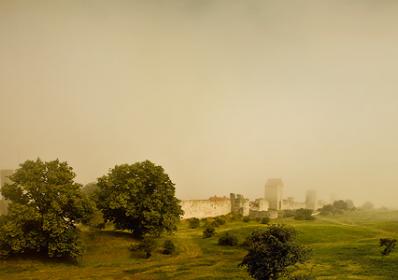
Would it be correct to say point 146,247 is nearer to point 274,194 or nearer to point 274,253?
point 274,253

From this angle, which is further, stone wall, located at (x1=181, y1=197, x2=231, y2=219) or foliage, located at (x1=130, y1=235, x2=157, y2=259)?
Result: stone wall, located at (x1=181, y1=197, x2=231, y2=219)

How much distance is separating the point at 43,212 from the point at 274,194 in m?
83.4

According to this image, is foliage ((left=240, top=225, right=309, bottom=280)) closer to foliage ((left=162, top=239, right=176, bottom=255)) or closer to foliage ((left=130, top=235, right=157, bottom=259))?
foliage ((left=130, top=235, right=157, bottom=259))

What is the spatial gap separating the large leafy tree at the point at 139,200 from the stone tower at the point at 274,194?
64.9 meters

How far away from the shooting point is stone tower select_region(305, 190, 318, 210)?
12578 centimetres

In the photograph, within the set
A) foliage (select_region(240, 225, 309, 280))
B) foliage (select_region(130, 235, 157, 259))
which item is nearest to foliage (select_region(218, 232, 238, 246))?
foliage (select_region(130, 235, 157, 259))

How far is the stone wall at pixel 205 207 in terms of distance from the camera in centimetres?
8131

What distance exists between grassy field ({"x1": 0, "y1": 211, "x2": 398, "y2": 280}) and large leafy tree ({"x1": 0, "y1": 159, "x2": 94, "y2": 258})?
209 centimetres

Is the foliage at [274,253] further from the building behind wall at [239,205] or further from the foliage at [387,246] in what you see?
the building behind wall at [239,205]

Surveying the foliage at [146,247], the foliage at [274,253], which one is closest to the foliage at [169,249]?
the foliage at [146,247]

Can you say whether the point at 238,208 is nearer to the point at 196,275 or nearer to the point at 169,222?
the point at 169,222

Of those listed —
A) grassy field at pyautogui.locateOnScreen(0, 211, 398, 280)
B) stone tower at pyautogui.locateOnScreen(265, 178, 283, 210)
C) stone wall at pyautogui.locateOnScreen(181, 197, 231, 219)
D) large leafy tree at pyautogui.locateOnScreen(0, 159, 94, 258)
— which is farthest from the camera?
stone tower at pyautogui.locateOnScreen(265, 178, 283, 210)

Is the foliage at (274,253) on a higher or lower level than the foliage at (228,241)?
higher

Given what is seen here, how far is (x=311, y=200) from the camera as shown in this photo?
131 metres
